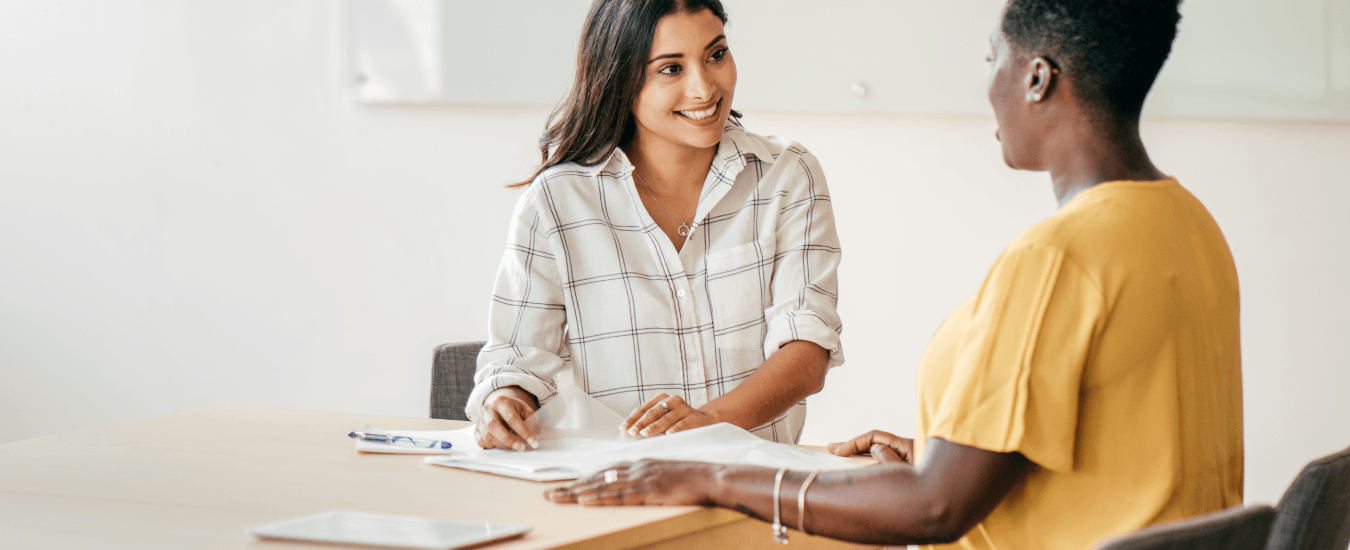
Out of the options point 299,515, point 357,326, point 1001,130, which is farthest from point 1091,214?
point 357,326

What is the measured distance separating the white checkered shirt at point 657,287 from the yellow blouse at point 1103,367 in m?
0.83

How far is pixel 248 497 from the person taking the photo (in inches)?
55.3

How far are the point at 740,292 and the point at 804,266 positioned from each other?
0.40ft

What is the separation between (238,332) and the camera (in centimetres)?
370

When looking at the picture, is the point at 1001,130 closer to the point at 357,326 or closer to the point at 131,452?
the point at 131,452

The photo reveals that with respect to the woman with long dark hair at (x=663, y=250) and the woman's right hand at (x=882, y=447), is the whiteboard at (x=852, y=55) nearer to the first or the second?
the woman with long dark hair at (x=663, y=250)

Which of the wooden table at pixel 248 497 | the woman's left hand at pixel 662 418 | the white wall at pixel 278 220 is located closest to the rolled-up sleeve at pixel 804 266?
the woman's left hand at pixel 662 418

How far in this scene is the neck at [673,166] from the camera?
83.0 inches

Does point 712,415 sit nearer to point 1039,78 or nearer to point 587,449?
point 587,449

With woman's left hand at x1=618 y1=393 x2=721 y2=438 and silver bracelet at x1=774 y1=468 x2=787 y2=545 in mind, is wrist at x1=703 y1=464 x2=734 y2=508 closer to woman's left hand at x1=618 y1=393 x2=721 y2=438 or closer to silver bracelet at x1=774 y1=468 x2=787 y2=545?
silver bracelet at x1=774 y1=468 x2=787 y2=545

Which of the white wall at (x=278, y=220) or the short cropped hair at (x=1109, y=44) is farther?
the white wall at (x=278, y=220)

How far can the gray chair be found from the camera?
1.00m

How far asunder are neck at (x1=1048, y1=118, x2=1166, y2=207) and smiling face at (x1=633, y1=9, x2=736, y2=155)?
2.98 feet

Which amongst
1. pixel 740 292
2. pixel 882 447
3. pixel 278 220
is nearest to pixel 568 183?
pixel 740 292
